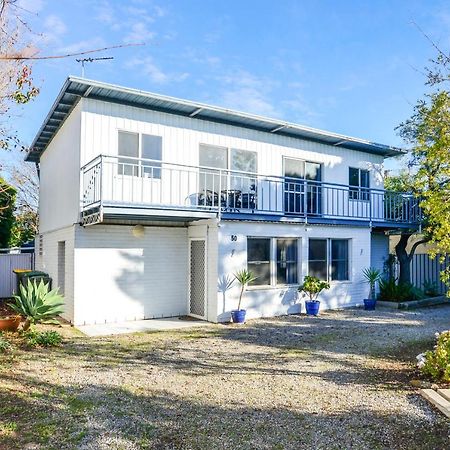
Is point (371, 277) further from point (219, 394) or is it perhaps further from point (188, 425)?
point (188, 425)

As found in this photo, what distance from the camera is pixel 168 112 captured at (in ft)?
39.7

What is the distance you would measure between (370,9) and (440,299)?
34.8 ft

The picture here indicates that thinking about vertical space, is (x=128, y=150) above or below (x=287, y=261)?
above

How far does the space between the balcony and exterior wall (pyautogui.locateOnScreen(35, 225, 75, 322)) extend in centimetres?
134

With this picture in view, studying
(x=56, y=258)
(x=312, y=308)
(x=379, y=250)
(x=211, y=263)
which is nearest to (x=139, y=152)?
(x=211, y=263)

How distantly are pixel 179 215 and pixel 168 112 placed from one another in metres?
3.33

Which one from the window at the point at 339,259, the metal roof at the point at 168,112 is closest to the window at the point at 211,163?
the metal roof at the point at 168,112

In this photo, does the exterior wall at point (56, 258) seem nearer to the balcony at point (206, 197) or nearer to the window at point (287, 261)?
the balcony at point (206, 197)

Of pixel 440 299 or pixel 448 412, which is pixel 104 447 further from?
pixel 440 299

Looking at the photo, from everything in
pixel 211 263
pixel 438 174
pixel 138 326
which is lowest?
pixel 138 326

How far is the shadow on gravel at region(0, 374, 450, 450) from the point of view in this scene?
13.6 feet

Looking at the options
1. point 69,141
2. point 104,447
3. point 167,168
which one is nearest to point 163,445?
point 104,447

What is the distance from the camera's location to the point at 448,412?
469cm

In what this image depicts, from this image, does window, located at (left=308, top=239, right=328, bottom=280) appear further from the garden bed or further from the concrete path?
the concrete path
